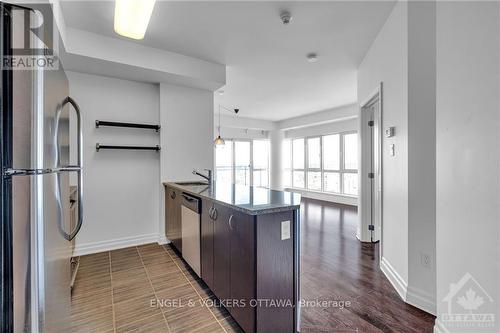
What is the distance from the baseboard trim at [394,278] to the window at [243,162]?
5449 mm

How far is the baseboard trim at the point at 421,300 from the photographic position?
6.21 feet

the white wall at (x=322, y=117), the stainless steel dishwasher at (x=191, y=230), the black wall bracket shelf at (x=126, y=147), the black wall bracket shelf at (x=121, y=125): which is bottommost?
the stainless steel dishwasher at (x=191, y=230)

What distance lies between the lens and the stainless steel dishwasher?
91.0 inches

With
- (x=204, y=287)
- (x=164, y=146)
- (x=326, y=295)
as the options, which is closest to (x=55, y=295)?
(x=204, y=287)

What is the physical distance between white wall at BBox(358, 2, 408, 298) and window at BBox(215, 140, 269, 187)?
5462 millimetres

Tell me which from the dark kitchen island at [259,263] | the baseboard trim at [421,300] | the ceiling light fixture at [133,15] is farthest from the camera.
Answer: the baseboard trim at [421,300]

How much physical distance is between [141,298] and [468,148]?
271 cm

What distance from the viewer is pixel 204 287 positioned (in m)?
2.31

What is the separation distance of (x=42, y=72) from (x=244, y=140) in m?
7.30

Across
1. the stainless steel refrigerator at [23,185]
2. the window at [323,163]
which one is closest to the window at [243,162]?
the window at [323,163]

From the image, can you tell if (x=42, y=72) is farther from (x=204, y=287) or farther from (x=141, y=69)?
(x=141, y=69)

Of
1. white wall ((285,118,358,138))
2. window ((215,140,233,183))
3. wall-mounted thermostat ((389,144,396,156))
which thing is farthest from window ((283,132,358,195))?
wall-mounted thermostat ((389,144,396,156))

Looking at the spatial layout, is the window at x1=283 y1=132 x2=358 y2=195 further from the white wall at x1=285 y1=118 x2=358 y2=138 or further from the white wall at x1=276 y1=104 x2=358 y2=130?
the white wall at x1=276 y1=104 x2=358 y2=130

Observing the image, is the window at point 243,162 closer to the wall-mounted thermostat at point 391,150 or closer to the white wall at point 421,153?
the wall-mounted thermostat at point 391,150
